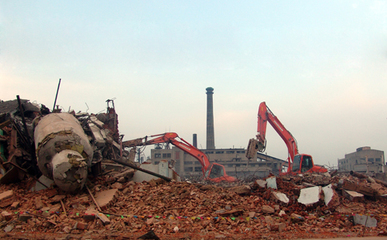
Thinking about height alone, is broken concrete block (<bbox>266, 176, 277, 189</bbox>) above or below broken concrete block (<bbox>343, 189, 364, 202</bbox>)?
above

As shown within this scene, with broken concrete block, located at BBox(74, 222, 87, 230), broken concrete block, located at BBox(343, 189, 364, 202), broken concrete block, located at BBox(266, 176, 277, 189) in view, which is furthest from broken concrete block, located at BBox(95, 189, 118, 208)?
broken concrete block, located at BBox(343, 189, 364, 202)

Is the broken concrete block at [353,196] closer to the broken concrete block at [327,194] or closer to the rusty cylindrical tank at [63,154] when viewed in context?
the broken concrete block at [327,194]

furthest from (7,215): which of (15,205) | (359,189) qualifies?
(359,189)

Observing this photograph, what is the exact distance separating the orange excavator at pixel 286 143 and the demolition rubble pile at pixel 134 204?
744cm

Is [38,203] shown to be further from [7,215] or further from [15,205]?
[7,215]

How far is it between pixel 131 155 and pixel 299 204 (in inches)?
532

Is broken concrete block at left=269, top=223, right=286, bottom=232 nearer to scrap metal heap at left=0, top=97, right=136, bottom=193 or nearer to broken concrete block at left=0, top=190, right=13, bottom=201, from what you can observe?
scrap metal heap at left=0, top=97, right=136, bottom=193

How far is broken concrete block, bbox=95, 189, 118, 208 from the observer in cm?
926

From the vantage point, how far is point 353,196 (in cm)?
1138

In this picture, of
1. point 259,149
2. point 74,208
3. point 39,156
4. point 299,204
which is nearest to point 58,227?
point 74,208

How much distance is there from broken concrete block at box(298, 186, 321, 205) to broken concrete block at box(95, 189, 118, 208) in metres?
6.53

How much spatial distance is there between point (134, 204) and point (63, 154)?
2774mm

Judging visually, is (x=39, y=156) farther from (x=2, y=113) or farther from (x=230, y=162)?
(x=230, y=162)

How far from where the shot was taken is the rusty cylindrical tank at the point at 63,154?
9219mm
